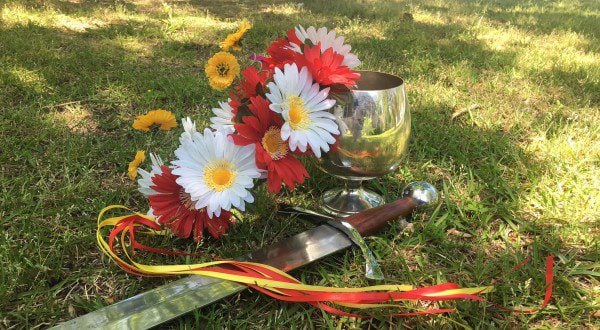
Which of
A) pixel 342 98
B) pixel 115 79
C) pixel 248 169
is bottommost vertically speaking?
pixel 115 79

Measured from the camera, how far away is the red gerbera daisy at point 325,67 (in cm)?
124

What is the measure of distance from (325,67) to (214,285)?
2.17 ft

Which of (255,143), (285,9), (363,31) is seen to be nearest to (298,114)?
(255,143)

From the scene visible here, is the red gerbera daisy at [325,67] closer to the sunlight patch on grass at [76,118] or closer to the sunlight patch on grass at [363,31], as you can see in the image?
the sunlight patch on grass at [76,118]

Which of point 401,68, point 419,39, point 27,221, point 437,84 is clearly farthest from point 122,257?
point 419,39

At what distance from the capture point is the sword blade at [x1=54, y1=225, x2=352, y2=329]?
1.01 meters

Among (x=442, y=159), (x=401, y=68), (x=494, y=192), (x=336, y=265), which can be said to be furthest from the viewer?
(x=401, y=68)

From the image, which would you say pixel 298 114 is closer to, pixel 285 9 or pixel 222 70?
pixel 222 70

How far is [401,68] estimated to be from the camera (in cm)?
342

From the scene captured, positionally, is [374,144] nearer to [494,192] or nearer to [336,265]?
[336,265]

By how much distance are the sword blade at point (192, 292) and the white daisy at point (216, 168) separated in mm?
178

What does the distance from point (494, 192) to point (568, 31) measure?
13.6 ft

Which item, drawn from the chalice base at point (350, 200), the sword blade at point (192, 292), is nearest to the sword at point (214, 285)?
the sword blade at point (192, 292)

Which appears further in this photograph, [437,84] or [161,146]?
[437,84]
